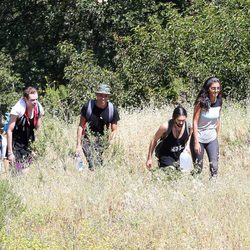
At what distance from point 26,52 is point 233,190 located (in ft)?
57.6

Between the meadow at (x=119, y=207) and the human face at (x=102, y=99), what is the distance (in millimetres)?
620

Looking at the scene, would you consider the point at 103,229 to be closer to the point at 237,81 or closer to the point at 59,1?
the point at 237,81

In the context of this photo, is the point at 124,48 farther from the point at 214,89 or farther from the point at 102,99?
the point at 214,89

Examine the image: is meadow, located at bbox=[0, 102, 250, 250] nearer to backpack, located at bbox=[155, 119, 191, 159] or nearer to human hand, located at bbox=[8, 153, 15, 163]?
human hand, located at bbox=[8, 153, 15, 163]

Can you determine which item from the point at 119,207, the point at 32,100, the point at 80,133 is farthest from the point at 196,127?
the point at 32,100

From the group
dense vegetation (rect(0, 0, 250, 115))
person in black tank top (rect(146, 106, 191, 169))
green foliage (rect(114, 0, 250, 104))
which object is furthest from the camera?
dense vegetation (rect(0, 0, 250, 115))

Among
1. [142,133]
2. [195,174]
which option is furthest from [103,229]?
[142,133]

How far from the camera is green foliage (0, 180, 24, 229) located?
17.9ft

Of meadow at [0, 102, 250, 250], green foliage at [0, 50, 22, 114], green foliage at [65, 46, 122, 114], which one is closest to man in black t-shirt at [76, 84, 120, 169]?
meadow at [0, 102, 250, 250]

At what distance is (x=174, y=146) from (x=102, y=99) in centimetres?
113

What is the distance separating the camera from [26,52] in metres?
22.6

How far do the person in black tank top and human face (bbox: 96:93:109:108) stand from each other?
92 centimetres

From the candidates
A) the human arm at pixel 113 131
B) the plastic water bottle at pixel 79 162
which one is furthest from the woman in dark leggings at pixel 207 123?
the plastic water bottle at pixel 79 162

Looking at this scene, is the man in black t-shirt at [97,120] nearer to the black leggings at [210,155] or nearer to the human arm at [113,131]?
the human arm at [113,131]
